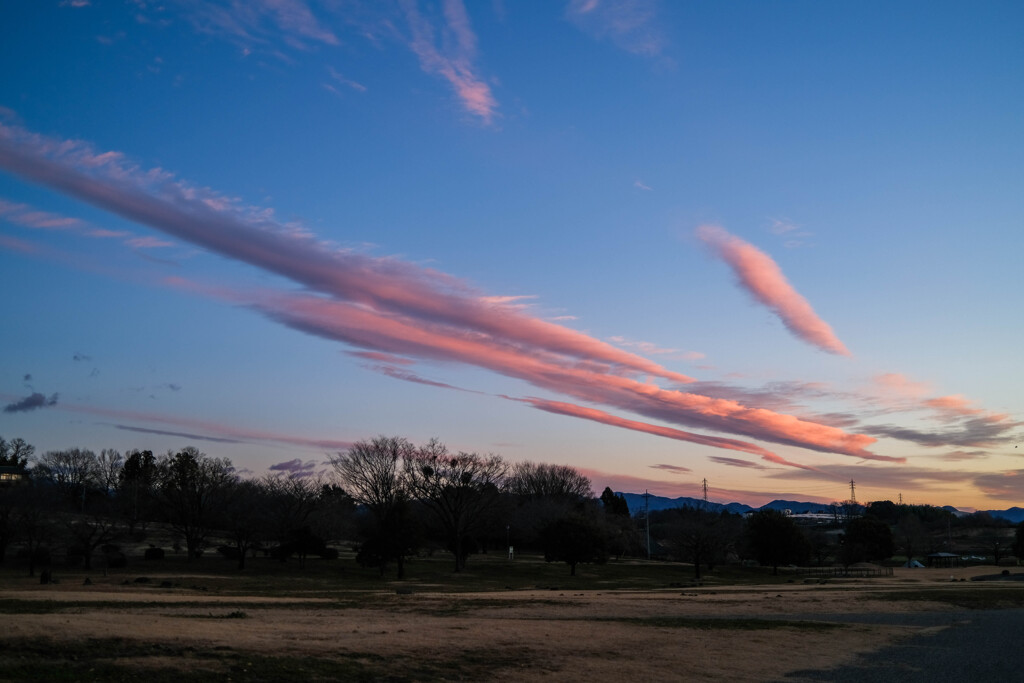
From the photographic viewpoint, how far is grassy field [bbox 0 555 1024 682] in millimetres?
17188

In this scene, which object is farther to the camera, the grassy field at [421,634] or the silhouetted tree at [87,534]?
the silhouetted tree at [87,534]

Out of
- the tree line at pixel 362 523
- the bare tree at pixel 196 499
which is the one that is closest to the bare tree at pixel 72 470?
the tree line at pixel 362 523

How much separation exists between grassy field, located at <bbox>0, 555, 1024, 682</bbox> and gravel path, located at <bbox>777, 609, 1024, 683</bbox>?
3.58 ft

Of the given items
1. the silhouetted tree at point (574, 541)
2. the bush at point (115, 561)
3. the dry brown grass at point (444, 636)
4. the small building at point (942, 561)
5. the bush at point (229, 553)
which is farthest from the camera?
the small building at point (942, 561)

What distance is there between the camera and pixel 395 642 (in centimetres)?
2250

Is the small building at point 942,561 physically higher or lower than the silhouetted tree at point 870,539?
lower

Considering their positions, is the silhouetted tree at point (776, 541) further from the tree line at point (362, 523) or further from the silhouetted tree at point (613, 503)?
the silhouetted tree at point (613, 503)

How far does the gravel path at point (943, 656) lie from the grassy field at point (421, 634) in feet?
3.58

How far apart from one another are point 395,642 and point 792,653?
13.5 meters

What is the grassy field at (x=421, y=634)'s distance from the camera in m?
17.2

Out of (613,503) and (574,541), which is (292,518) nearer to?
(574,541)

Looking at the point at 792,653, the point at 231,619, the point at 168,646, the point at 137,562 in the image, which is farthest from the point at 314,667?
the point at 137,562

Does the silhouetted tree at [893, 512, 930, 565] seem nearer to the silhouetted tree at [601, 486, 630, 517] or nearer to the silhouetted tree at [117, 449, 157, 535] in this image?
the silhouetted tree at [601, 486, 630, 517]

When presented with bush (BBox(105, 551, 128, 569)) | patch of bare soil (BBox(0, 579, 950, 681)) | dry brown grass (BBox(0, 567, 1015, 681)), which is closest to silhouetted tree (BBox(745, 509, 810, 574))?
patch of bare soil (BBox(0, 579, 950, 681))
